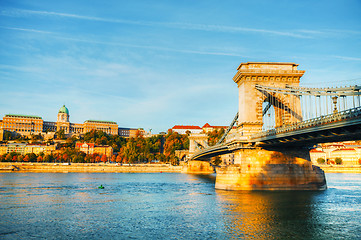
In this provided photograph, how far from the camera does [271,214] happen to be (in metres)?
25.8

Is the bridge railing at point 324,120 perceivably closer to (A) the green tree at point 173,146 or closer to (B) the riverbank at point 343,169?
(B) the riverbank at point 343,169

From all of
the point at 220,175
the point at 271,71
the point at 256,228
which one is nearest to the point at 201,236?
the point at 256,228

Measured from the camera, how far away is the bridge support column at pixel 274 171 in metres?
37.2

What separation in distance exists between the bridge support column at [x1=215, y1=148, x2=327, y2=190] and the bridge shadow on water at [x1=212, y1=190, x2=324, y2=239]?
108cm

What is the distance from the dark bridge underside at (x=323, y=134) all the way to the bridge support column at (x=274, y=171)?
2.46 meters

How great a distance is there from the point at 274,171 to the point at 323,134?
1065 cm

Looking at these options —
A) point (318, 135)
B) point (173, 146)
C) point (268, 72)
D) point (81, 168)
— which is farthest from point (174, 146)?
point (318, 135)

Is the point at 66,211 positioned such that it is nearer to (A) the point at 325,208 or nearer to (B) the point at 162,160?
(A) the point at 325,208

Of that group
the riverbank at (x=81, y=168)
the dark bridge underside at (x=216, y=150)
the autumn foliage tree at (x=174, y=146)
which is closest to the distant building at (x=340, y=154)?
the autumn foliage tree at (x=174, y=146)

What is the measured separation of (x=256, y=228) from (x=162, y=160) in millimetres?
118937

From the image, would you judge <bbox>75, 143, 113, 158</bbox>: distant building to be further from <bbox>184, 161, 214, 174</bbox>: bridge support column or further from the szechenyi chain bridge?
the szechenyi chain bridge

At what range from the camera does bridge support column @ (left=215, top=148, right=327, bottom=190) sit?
37219 millimetres

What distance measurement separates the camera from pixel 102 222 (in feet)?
77.6

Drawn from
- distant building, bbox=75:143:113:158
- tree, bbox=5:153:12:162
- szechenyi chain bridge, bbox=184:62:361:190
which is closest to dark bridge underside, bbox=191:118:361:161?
szechenyi chain bridge, bbox=184:62:361:190
